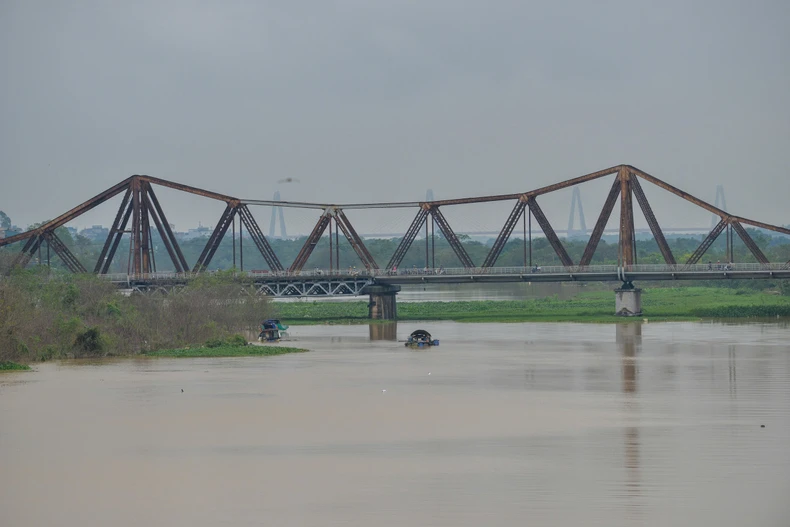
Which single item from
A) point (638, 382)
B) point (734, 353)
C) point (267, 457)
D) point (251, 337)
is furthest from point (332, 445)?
point (251, 337)

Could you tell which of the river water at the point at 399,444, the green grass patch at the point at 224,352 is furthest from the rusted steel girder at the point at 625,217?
the river water at the point at 399,444

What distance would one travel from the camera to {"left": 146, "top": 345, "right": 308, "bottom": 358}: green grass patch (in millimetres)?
78312

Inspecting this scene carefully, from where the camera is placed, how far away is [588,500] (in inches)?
1226

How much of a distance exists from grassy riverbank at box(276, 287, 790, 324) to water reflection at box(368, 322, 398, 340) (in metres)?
6.05

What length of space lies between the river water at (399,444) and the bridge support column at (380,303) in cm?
6359

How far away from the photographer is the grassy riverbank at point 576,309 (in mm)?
128500

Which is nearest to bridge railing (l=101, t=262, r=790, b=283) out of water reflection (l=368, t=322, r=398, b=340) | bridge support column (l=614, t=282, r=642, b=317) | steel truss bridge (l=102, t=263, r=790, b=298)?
steel truss bridge (l=102, t=263, r=790, b=298)

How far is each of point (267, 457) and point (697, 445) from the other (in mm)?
13237

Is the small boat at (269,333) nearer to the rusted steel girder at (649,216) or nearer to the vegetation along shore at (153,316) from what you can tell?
the vegetation along shore at (153,316)

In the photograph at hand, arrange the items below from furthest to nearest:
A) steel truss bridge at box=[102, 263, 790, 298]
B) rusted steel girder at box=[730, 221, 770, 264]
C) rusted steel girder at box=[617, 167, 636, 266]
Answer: rusted steel girder at box=[617, 167, 636, 266] → rusted steel girder at box=[730, 221, 770, 264] → steel truss bridge at box=[102, 263, 790, 298]

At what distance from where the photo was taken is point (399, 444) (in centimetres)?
3994

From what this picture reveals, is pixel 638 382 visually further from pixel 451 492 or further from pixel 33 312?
pixel 33 312

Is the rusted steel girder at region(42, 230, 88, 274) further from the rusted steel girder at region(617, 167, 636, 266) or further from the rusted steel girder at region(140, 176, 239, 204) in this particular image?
the rusted steel girder at region(617, 167, 636, 266)

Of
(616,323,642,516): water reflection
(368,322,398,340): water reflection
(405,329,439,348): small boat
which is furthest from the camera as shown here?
(368,322,398,340): water reflection
